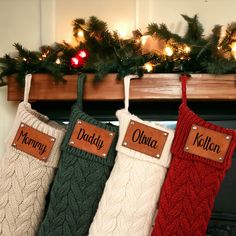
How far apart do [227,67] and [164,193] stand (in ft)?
1.30

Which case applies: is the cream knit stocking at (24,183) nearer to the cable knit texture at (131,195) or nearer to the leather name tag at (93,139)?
the leather name tag at (93,139)

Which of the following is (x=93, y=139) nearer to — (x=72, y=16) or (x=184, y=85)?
(x=184, y=85)

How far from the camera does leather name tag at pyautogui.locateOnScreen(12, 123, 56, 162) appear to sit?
114cm

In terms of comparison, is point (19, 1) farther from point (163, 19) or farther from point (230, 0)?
point (230, 0)

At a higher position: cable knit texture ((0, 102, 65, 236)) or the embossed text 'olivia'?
the embossed text 'olivia'

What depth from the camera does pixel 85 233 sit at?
1097 mm

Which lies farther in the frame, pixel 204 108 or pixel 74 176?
pixel 204 108

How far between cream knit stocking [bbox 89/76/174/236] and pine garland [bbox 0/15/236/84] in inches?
8.3

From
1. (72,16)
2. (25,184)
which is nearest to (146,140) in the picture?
(25,184)

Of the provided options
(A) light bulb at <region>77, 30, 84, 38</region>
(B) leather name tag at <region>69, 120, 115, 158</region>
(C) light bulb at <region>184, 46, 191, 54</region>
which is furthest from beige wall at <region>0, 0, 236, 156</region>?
(B) leather name tag at <region>69, 120, 115, 158</region>

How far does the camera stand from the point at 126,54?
1147 millimetres

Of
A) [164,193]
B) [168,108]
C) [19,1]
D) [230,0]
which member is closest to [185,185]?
[164,193]

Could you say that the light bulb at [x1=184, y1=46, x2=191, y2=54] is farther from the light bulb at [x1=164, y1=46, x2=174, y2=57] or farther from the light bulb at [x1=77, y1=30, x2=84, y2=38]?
the light bulb at [x1=77, y1=30, x2=84, y2=38]

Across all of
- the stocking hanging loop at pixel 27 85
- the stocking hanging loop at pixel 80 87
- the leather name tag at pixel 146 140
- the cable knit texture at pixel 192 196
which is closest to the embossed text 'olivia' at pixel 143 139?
the leather name tag at pixel 146 140
